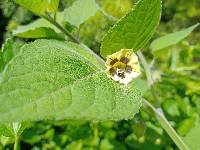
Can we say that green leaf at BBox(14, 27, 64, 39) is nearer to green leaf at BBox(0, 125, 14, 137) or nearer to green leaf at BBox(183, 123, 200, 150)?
green leaf at BBox(0, 125, 14, 137)

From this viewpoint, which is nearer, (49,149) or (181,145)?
(181,145)

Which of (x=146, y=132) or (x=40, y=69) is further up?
(x=146, y=132)

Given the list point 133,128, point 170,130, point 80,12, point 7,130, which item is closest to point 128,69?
point 170,130

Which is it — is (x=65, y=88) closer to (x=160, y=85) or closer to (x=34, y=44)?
(x=34, y=44)

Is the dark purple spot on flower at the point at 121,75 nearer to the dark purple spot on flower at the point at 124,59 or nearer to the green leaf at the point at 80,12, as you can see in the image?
the dark purple spot on flower at the point at 124,59

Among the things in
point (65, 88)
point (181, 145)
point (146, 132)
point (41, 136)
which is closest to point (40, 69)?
point (65, 88)

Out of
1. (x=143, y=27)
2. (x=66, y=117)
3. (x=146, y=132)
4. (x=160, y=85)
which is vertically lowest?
(x=66, y=117)

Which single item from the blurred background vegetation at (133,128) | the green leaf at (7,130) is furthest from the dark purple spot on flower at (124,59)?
the blurred background vegetation at (133,128)
